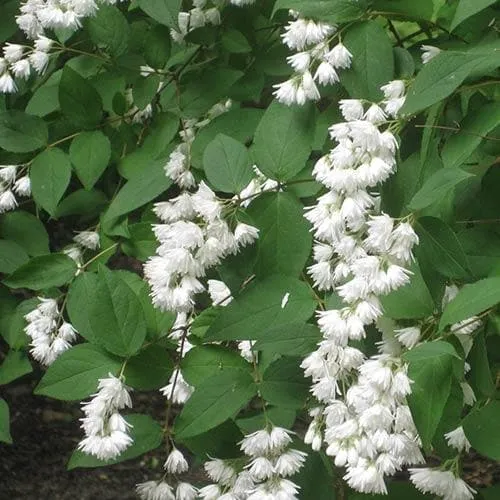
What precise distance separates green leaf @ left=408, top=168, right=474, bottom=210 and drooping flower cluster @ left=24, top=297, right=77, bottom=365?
3.05 ft

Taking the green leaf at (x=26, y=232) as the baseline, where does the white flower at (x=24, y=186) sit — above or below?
above

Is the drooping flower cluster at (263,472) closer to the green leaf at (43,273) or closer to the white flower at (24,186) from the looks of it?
the green leaf at (43,273)

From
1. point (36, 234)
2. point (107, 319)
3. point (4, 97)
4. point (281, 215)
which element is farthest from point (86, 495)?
point (281, 215)

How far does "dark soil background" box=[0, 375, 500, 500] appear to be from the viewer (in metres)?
2.79

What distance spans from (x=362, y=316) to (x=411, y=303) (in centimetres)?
12

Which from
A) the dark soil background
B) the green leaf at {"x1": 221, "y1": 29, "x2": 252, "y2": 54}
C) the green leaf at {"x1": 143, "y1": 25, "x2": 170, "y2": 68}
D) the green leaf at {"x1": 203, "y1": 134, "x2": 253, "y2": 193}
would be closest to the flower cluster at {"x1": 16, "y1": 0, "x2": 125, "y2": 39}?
the green leaf at {"x1": 143, "y1": 25, "x2": 170, "y2": 68}

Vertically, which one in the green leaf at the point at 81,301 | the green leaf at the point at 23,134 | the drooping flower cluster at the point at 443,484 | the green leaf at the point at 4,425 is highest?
the green leaf at the point at 23,134

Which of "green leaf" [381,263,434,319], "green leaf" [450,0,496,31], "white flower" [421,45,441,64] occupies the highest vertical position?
"green leaf" [450,0,496,31]

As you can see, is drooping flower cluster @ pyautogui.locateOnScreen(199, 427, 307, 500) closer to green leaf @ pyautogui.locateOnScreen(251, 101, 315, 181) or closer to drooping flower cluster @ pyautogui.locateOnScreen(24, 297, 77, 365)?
green leaf @ pyautogui.locateOnScreen(251, 101, 315, 181)

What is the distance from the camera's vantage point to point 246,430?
148 cm

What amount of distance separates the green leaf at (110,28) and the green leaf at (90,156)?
18cm

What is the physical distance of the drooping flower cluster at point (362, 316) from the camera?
1124 mm

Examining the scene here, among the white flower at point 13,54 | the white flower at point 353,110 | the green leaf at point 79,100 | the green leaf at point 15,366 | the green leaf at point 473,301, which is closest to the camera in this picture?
the green leaf at point 473,301

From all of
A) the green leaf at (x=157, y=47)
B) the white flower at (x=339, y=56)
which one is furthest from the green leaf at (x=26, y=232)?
the white flower at (x=339, y=56)
